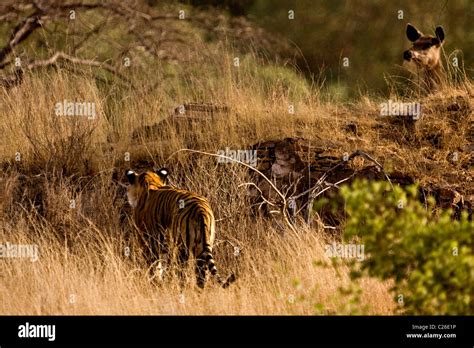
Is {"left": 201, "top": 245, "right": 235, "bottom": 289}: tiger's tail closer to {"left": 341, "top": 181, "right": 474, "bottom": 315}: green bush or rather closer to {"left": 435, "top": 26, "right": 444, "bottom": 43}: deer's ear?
{"left": 341, "top": 181, "right": 474, "bottom": 315}: green bush

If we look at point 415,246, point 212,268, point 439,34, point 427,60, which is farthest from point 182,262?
point 439,34

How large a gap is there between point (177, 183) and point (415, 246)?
574cm

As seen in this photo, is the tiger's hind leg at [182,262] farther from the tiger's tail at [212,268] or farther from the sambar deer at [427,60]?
the sambar deer at [427,60]

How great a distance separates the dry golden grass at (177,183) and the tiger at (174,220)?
25cm

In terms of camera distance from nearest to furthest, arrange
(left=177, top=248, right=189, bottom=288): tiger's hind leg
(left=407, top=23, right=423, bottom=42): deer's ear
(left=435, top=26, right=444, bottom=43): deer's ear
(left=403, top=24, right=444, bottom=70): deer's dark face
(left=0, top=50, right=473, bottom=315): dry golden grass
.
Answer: (left=0, top=50, right=473, bottom=315): dry golden grass
(left=177, top=248, right=189, bottom=288): tiger's hind leg
(left=403, top=24, right=444, bottom=70): deer's dark face
(left=435, top=26, right=444, bottom=43): deer's ear
(left=407, top=23, right=423, bottom=42): deer's ear

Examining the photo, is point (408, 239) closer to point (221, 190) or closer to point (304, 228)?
point (304, 228)

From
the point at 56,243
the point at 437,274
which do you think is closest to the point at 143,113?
the point at 56,243

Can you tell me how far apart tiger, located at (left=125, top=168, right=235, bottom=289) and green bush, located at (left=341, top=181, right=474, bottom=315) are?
2.73m

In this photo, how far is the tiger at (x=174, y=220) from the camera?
9867 millimetres

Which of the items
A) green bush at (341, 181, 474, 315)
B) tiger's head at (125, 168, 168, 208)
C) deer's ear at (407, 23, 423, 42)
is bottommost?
green bush at (341, 181, 474, 315)

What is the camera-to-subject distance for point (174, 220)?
1030cm

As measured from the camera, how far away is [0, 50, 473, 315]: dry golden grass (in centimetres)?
950

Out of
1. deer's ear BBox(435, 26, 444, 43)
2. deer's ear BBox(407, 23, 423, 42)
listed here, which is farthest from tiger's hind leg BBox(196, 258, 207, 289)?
deer's ear BBox(407, 23, 423, 42)
